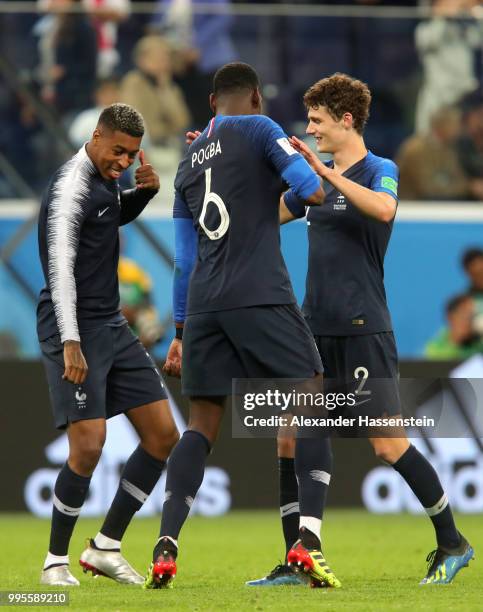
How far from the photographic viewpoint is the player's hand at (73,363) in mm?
6098

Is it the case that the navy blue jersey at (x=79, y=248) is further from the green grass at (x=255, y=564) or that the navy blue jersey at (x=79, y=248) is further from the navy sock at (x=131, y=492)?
the green grass at (x=255, y=564)

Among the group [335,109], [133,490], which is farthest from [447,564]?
[335,109]

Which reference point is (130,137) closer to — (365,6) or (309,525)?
(309,525)

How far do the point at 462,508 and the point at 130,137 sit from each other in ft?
19.7

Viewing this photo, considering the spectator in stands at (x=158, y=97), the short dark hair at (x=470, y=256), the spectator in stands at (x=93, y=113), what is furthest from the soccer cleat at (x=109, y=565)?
the short dark hair at (x=470, y=256)

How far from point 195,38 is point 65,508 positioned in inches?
282

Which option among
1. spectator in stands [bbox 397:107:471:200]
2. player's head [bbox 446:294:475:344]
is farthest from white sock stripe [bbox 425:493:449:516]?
spectator in stands [bbox 397:107:471:200]

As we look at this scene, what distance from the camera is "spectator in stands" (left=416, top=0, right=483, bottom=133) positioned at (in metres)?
13.0

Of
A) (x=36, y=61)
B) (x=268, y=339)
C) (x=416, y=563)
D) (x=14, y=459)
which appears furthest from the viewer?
(x=36, y=61)

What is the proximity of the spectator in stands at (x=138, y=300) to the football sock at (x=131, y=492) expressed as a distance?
17.0ft

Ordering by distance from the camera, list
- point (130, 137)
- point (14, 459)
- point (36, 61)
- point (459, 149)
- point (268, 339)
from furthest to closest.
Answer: point (459, 149) → point (36, 61) → point (14, 459) → point (130, 137) → point (268, 339)

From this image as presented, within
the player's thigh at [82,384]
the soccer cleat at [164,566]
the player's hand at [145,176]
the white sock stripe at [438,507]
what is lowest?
the soccer cleat at [164,566]

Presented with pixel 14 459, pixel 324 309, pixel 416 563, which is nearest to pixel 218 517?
pixel 14 459

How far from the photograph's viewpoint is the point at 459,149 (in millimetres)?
13055
